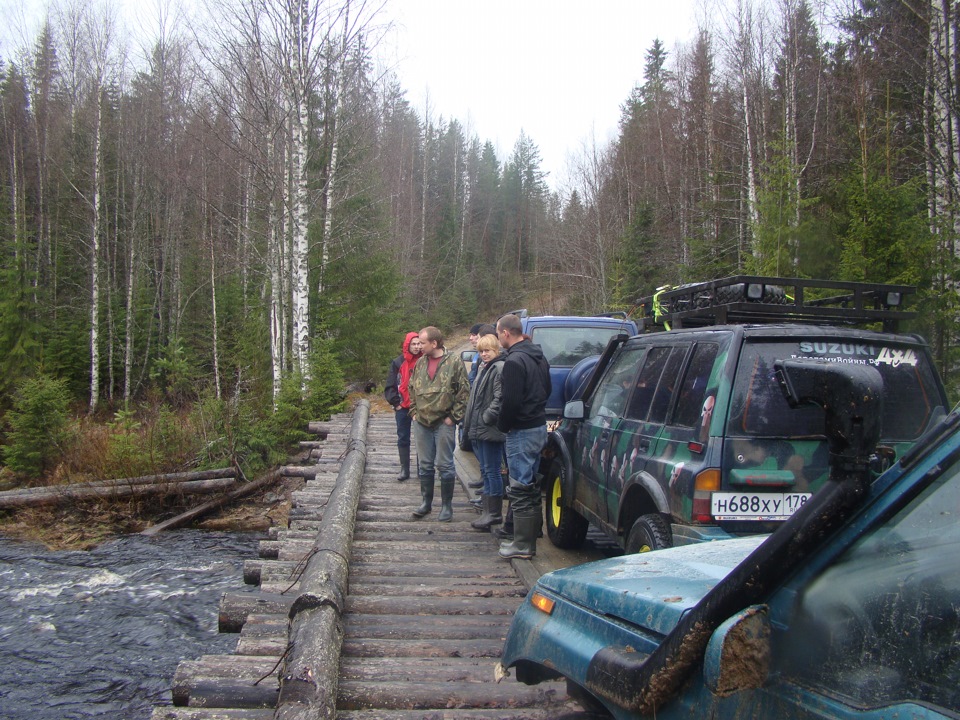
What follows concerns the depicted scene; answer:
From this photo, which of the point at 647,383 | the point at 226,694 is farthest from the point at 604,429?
the point at 226,694

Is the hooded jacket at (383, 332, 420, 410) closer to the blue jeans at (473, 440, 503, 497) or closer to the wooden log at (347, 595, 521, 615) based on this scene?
the blue jeans at (473, 440, 503, 497)

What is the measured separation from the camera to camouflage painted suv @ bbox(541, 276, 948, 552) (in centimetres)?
440

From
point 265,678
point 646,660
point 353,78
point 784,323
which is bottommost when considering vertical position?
point 265,678

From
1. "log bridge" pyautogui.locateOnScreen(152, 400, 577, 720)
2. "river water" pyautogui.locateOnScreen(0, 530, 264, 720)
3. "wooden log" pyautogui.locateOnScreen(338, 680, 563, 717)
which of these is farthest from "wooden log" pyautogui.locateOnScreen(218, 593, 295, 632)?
"river water" pyautogui.locateOnScreen(0, 530, 264, 720)

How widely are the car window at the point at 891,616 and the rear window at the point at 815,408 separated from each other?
2.83 m

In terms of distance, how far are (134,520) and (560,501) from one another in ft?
31.3

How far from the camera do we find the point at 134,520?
44.8 feet

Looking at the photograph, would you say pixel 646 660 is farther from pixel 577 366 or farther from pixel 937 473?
pixel 577 366

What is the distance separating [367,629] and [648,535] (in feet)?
6.50

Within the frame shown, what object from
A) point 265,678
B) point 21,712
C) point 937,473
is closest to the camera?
point 937,473

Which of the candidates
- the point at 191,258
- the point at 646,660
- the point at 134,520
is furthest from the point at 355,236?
the point at 646,660

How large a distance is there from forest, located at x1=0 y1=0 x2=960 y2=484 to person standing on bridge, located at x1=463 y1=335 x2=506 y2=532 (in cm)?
631

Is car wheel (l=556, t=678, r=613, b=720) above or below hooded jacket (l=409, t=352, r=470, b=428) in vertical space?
below

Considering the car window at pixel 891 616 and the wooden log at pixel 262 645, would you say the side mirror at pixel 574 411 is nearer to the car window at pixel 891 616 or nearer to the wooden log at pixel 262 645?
the wooden log at pixel 262 645
